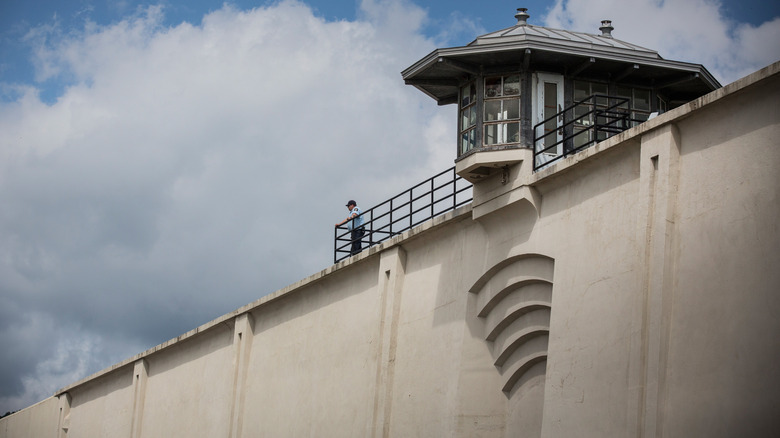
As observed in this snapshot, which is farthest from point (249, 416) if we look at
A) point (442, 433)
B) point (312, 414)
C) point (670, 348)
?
point (670, 348)

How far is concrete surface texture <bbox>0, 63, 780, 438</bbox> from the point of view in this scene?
1332 centimetres

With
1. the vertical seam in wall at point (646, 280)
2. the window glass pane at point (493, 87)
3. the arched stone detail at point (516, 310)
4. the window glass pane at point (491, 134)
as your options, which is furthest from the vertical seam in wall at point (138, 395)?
the vertical seam in wall at point (646, 280)

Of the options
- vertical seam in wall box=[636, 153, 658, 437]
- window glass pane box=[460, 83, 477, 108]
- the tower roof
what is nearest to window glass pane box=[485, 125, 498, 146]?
window glass pane box=[460, 83, 477, 108]

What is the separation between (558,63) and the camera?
18641 mm

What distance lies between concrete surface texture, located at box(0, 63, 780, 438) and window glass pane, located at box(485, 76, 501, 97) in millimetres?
1452

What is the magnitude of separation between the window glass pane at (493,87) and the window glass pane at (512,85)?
0.13m

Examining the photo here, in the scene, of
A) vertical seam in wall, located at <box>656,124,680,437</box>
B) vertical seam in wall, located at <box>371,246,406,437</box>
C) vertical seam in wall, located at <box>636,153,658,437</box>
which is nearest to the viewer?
vertical seam in wall, located at <box>656,124,680,437</box>

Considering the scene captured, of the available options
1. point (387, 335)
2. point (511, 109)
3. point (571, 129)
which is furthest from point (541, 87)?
point (387, 335)

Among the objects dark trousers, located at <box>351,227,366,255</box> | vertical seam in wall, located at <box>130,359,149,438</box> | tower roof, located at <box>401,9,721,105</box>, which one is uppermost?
tower roof, located at <box>401,9,721,105</box>

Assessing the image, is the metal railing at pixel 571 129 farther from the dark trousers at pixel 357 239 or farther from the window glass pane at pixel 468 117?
the dark trousers at pixel 357 239

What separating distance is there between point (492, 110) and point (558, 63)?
1394mm

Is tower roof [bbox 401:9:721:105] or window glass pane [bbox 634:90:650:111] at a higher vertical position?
tower roof [bbox 401:9:721:105]

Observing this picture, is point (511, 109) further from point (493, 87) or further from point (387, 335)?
point (387, 335)

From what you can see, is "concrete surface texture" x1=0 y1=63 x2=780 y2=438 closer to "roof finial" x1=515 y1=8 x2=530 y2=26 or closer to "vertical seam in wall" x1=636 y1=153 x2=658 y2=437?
"vertical seam in wall" x1=636 y1=153 x2=658 y2=437
